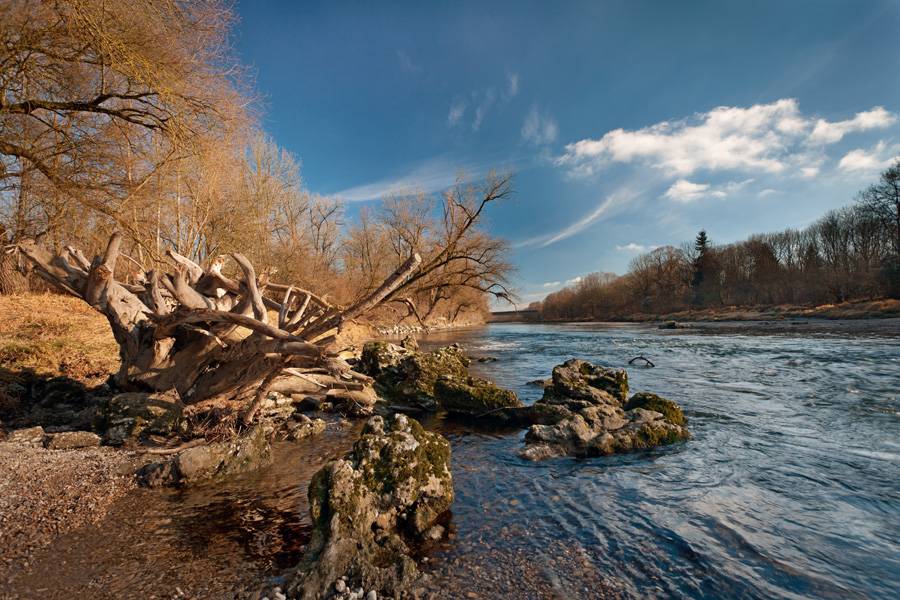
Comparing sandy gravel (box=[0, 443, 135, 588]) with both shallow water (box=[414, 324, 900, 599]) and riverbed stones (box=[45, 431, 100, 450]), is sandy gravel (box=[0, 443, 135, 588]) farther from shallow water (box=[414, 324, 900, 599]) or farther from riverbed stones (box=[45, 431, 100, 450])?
shallow water (box=[414, 324, 900, 599])

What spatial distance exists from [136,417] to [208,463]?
253cm

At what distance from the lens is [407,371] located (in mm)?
9891

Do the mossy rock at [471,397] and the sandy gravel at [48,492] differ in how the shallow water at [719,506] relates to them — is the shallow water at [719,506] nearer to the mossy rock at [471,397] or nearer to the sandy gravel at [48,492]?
the mossy rock at [471,397]

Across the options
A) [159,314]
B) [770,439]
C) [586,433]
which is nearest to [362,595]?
[586,433]

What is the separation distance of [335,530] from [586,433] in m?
4.51

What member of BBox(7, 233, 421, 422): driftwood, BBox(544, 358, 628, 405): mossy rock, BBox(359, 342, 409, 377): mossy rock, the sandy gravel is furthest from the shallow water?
the sandy gravel

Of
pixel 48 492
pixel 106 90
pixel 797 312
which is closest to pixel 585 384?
pixel 48 492

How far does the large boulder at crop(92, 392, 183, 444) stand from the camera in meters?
6.48

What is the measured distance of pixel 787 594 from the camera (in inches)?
121

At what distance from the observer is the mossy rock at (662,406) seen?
746 centimetres

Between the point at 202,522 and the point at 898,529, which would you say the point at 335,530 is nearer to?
the point at 202,522

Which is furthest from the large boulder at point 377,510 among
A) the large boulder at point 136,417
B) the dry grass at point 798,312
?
the dry grass at point 798,312

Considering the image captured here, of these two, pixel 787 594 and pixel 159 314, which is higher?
pixel 159 314

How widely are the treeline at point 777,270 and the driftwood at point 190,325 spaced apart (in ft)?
156
